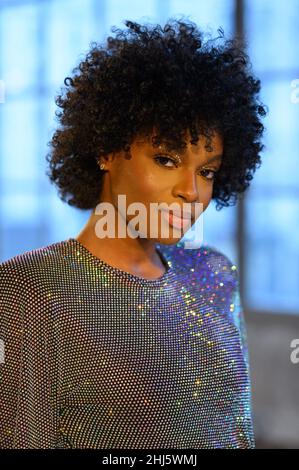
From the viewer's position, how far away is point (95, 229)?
127 centimetres

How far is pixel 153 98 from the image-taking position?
1.23 metres

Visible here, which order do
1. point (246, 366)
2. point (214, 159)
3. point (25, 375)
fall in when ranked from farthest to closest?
point (246, 366) → point (214, 159) → point (25, 375)

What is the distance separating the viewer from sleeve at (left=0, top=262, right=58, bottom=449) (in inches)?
44.3

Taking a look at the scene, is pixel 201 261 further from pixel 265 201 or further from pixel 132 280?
pixel 265 201

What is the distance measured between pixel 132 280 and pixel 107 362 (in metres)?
0.16

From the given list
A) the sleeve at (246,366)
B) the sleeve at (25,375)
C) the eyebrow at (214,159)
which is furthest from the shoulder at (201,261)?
the sleeve at (25,375)

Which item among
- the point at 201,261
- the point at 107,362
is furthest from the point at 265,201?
the point at 107,362

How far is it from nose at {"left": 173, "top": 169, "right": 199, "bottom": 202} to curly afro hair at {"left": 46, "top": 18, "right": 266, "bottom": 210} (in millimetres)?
45

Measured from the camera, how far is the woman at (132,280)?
1.15m

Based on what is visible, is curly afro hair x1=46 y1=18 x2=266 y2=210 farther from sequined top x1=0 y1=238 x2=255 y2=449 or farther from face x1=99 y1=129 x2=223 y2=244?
sequined top x1=0 y1=238 x2=255 y2=449

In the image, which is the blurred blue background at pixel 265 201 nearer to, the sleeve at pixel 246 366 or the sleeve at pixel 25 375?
the sleeve at pixel 246 366

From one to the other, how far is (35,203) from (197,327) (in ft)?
9.81
